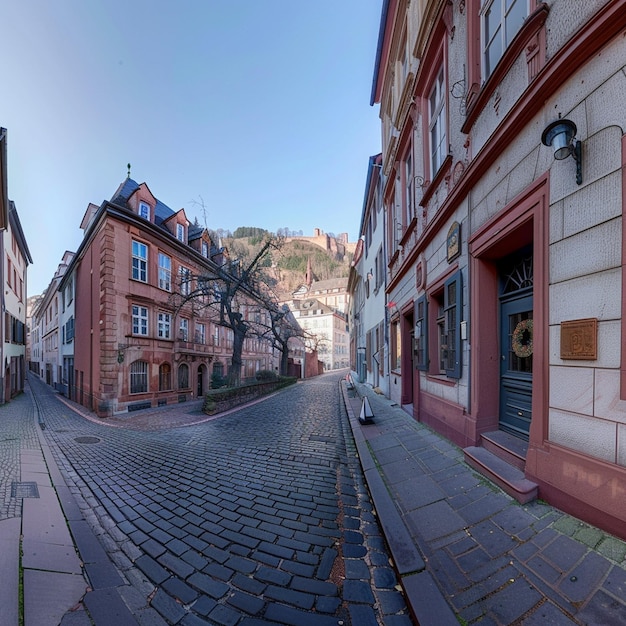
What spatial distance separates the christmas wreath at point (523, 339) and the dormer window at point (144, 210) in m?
18.3

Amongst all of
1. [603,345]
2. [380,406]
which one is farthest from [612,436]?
[380,406]

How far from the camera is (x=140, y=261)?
1686 cm

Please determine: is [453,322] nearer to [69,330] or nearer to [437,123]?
[437,123]

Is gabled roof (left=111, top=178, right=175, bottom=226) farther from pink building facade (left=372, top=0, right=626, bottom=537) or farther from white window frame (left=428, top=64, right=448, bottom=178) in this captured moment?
pink building facade (left=372, top=0, right=626, bottom=537)

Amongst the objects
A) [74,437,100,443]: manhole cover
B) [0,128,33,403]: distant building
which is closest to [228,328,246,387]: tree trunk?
[74,437,100,443]: manhole cover

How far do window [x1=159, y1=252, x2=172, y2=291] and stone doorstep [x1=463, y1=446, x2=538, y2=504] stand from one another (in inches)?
695

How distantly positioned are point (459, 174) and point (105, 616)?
663 centimetres

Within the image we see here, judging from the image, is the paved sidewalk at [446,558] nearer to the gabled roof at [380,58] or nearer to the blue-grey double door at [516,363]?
the blue-grey double door at [516,363]

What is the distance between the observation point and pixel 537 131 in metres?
3.43

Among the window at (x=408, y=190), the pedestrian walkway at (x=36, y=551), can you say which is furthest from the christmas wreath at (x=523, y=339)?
the window at (x=408, y=190)

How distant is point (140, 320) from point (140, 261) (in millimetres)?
3005

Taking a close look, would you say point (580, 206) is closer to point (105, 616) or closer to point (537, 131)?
point (537, 131)

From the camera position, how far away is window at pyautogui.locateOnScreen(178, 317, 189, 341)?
20000mm

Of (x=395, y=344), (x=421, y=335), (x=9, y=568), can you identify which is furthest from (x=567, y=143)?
(x=395, y=344)
